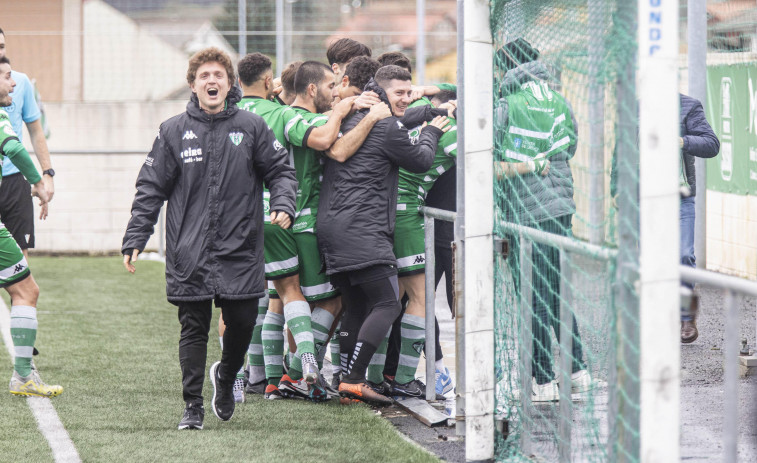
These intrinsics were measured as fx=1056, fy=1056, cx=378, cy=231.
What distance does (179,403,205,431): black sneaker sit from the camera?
5.29 metres

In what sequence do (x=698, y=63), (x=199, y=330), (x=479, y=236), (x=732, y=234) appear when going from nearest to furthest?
(x=479, y=236) < (x=199, y=330) < (x=698, y=63) < (x=732, y=234)

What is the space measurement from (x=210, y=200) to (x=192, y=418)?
1116 mm

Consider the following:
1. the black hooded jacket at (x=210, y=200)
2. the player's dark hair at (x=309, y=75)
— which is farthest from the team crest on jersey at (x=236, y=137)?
the player's dark hair at (x=309, y=75)

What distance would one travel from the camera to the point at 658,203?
308cm

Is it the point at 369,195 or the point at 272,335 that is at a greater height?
the point at 369,195

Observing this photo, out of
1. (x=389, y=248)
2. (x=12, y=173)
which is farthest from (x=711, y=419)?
(x=12, y=173)

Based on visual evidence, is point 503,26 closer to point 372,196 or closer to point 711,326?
point 372,196

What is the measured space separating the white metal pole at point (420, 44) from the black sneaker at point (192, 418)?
999cm

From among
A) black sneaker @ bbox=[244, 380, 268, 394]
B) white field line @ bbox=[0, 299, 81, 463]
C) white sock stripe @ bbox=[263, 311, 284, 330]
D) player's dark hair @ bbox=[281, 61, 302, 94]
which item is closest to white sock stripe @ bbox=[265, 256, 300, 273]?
white sock stripe @ bbox=[263, 311, 284, 330]

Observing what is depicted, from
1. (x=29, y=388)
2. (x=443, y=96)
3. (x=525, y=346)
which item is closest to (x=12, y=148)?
(x=29, y=388)

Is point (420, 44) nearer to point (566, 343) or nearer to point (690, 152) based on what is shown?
point (690, 152)

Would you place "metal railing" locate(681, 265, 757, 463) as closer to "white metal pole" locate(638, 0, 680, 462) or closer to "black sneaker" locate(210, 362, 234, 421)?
"white metal pole" locate(638, 0, 680, 462)

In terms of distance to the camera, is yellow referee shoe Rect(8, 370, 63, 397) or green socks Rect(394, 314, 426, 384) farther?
yellow referee shoe Rect(8, 370, 63, 397)

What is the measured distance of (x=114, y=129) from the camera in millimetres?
14977
